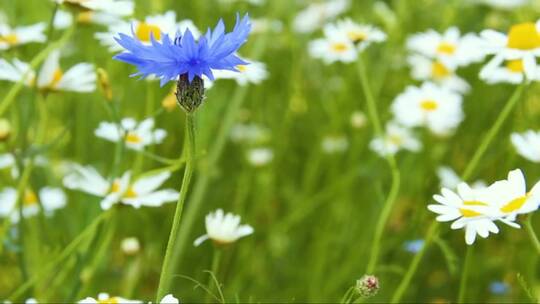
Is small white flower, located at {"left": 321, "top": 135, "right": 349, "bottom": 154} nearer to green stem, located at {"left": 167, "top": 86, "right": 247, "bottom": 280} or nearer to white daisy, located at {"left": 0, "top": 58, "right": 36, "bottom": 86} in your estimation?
green stem, located at {"left": 167, "top": 86, "right": 247, "bottom": 280}

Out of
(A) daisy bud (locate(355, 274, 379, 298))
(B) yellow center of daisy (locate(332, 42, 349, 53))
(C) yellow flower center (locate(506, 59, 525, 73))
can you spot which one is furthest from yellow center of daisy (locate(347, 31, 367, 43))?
(A) daisy bud (locate(355, 274, 379, 298))

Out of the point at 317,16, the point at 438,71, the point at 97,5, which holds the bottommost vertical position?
the point at 97,5

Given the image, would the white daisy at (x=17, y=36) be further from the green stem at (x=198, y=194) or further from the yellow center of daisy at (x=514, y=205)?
the yellow center of daisy at (x=514, y=205)

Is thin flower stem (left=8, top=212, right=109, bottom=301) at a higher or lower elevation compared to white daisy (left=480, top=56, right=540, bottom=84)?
lower

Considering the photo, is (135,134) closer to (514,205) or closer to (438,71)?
(514,205)

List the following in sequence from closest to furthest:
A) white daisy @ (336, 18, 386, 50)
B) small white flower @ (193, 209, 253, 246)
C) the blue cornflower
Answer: the blue cornflower < small white flower @ (193, 209, 253, 246) < white daisy @ (336, 18, 386, 50)

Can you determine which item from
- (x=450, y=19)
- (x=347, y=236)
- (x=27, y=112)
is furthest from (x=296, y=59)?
(x=27, y=112)

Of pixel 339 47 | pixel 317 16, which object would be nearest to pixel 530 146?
pixel 339 47
